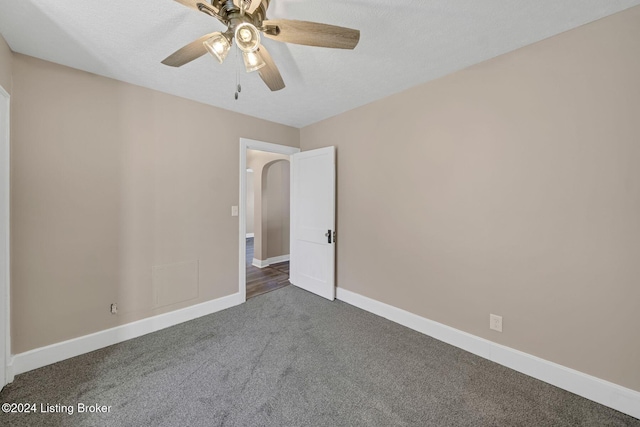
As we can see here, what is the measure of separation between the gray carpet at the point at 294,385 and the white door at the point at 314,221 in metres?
1.01

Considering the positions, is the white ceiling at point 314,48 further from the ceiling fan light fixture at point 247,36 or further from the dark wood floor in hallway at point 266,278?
the dark wood floor in hallway at point 266,278

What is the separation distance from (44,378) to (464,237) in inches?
141

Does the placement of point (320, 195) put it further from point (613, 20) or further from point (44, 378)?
point (44, 378)

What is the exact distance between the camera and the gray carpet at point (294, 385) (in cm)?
151

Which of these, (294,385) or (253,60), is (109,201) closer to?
(253,60)

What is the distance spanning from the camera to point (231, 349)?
2.21 m

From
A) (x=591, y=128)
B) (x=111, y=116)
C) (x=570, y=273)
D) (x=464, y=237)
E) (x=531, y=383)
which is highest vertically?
(x=111, y=116)

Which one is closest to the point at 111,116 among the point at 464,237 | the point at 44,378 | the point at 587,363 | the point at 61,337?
the point at 61,337

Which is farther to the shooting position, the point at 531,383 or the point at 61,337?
the point at 61,337

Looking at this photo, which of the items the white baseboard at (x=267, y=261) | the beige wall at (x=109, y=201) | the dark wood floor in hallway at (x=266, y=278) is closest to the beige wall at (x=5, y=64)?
the beige wall at (x=109, y=201)

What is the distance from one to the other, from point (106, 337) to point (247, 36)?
282 cm

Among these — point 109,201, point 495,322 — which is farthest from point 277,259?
point 495,322

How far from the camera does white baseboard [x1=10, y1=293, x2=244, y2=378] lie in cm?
194

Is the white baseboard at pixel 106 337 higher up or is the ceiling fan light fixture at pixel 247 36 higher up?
the ceiling fan light fixture at pixel 247 36
